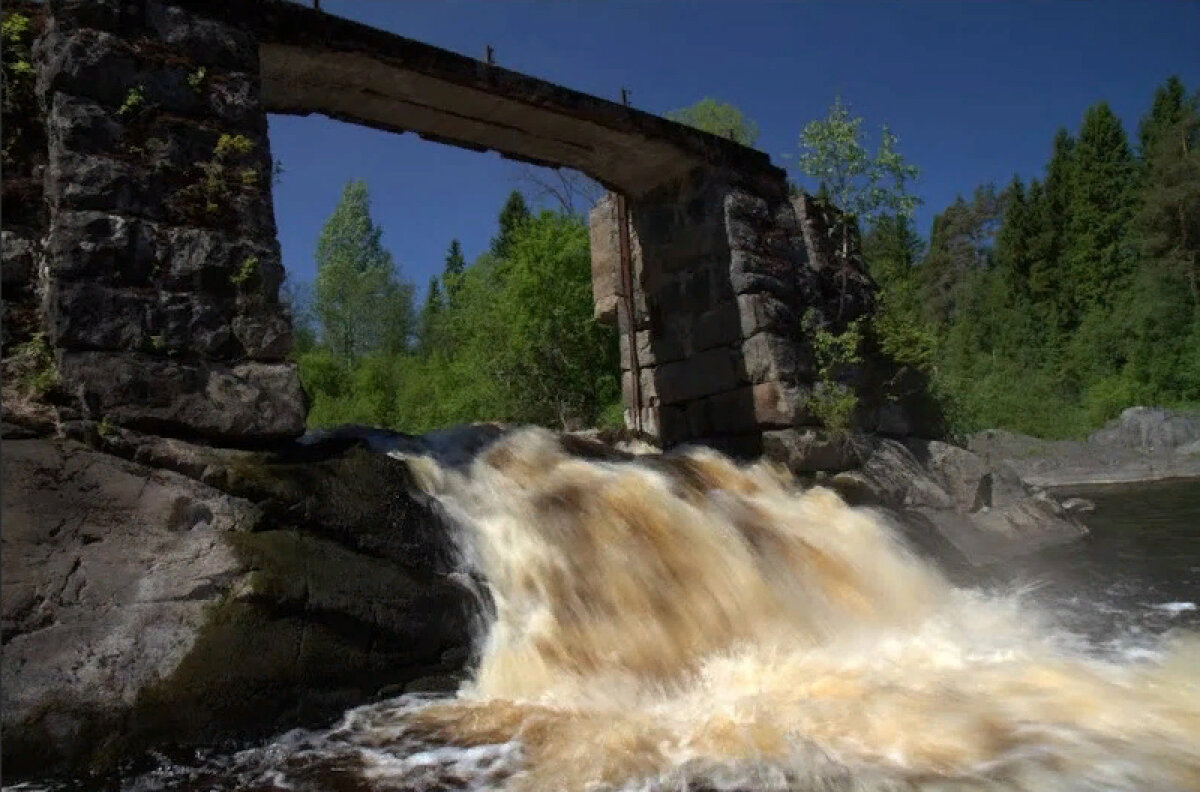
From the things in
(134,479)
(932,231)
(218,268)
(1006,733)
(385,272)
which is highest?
(932,231)

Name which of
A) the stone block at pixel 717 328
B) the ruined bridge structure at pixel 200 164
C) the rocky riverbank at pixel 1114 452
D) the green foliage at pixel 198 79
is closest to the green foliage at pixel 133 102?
the ruined bridge structure at pixel 200 164

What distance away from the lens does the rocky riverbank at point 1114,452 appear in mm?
19828

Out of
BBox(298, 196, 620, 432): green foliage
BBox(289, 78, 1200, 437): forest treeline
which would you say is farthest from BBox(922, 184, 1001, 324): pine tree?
BBox(298, 196, 620, 432): green foliage

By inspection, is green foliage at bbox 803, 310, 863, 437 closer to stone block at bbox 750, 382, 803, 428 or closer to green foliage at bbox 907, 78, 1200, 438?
stone block at bbox 750, 382, 803, 428

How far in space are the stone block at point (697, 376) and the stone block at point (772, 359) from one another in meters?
Answer: 0.25

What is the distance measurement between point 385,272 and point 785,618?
36957 mm

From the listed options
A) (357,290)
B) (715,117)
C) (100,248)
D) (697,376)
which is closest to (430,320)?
(357,290)

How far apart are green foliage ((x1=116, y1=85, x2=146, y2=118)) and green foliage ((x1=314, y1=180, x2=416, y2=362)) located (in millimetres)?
33834

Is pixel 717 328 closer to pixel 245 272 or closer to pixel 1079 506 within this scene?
pixel 245 272

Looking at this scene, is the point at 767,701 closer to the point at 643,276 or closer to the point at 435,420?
the point at 643,276

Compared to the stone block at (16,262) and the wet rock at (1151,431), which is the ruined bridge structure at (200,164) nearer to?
the stone block at (16,262)

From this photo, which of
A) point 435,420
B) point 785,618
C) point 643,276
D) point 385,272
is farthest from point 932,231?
point 785,618

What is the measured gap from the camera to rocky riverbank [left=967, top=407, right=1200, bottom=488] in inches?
781

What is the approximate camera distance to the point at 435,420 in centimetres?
2489
